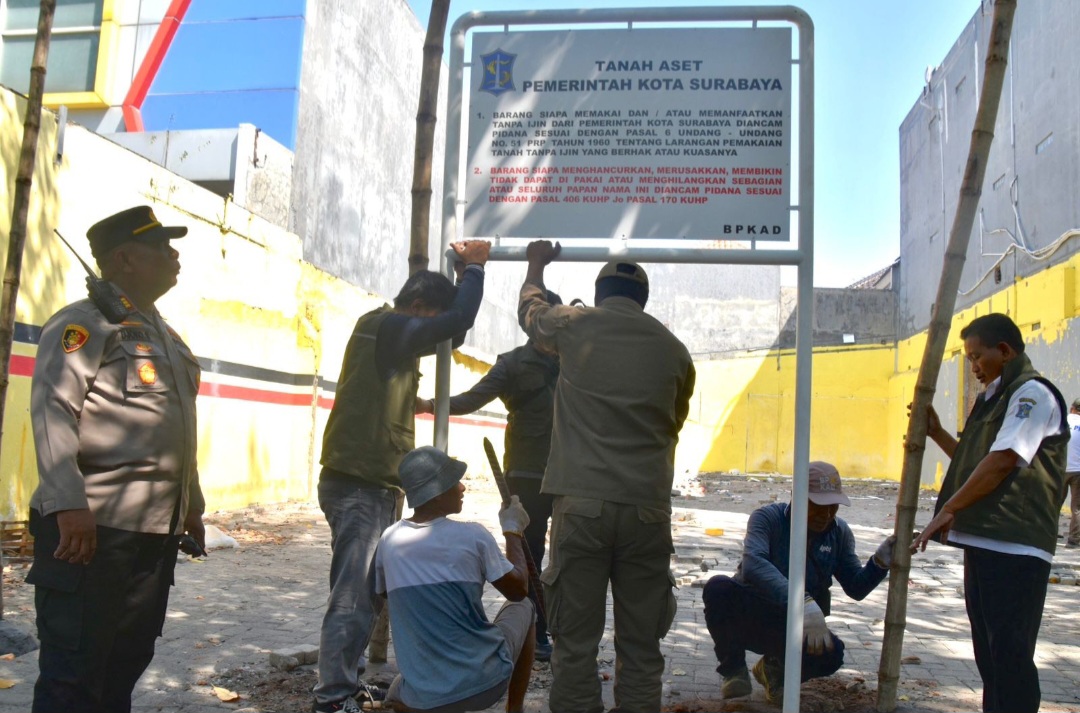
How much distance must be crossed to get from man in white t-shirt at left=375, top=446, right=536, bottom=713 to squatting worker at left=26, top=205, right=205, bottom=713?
0.77m

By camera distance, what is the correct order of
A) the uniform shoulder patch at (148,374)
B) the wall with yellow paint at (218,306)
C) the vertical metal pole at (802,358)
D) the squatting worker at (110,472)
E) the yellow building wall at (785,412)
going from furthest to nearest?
the yellow building wall at (785,412) → the wall with yellow paint at (218,306) → the vertical metal pole at (802,358) → the uniform shoulder patch at (148,374) → the squatting worker at (110,472)

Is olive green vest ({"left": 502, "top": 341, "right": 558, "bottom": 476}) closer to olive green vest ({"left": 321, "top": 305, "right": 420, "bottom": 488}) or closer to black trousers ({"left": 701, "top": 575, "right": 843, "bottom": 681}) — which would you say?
olive green vest ({"left": 321, "top": 305, "right": 420, "bottom": 488})

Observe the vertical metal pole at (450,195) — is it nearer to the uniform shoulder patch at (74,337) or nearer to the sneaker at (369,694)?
the sneaker at (369,694)

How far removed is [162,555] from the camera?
10.2ft

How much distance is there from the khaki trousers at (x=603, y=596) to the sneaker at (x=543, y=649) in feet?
4.45

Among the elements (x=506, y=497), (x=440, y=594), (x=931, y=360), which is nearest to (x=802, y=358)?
(x=931, y=360)

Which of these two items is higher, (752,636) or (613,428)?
(613,428)

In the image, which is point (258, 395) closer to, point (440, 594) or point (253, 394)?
point (253, 394)

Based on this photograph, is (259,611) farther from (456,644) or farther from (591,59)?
(591,59)

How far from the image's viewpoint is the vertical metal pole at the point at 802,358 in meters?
3.81

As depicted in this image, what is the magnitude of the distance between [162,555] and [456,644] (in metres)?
1.03

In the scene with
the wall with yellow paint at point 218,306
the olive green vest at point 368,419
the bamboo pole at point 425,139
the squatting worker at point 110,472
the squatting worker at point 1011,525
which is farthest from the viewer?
the wall with yellow paint at point 218,306

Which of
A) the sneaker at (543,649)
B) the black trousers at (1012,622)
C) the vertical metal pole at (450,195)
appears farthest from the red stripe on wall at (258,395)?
the black trousers at (1012,622)

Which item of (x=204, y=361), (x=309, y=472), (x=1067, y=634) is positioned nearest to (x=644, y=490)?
(x=1067, y=634)
